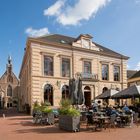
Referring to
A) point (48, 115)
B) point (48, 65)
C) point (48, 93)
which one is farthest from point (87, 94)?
point (48, 115)

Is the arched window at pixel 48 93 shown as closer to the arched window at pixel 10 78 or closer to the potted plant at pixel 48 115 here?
the potted plant at pixel 48 115

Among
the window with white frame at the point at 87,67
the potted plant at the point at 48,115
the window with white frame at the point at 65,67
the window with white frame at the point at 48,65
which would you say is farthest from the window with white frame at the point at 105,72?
the potted plant at the point at 48,115

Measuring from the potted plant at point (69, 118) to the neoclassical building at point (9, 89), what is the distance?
63783mm

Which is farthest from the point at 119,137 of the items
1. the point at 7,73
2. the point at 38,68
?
the point at 7,73

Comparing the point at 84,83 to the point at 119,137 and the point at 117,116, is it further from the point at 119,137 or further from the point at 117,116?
the point at 119,137

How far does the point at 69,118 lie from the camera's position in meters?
12.3

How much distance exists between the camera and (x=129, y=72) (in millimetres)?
53906

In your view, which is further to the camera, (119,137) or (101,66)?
(101,66)

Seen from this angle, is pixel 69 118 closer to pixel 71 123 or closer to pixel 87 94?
pixel 71 123

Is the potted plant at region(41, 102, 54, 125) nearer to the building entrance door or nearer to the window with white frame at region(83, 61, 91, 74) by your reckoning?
the building entrance door

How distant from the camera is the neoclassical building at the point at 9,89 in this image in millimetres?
75031

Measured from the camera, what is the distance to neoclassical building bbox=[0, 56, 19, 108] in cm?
7503

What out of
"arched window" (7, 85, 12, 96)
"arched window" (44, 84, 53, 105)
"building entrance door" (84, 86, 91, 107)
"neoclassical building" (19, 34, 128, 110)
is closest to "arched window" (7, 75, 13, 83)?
"arched window" (7, 85, 12, 96)

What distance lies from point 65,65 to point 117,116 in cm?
1697
